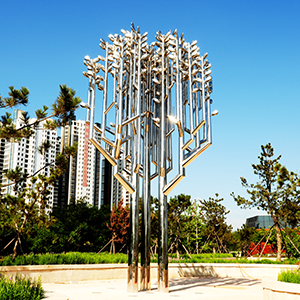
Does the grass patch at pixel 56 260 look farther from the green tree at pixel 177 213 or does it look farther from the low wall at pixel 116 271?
the green tree at pixel 177 213

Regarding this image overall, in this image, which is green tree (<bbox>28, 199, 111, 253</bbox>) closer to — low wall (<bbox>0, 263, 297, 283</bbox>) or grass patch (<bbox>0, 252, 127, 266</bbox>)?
grass patch (<bbox>0, 252, 127, 266</bbox>)

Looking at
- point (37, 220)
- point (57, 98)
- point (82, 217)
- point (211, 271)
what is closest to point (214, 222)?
point (82, 217)

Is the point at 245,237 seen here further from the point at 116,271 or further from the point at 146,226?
the point at 146,226

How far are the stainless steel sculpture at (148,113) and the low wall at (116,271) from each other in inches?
108

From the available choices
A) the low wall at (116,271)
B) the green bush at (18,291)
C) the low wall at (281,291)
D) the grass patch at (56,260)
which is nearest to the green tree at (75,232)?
the grass patch at (56,260)

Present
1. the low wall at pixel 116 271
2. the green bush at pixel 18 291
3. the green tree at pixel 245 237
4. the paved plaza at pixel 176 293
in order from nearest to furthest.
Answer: the green bush at pixel 18 291 < the paved plaza at pixel 176 293 < the low wall at pixel 116 271 < the green tree at pixel 245 237

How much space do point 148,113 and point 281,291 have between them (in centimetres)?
436

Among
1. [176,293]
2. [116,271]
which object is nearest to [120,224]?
[116,271]

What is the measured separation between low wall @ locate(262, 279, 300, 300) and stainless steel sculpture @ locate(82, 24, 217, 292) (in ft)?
6.93

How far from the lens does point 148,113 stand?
743 cm

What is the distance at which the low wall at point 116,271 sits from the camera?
8234 mm

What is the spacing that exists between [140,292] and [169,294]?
1.92 feet

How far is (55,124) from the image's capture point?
9.20m

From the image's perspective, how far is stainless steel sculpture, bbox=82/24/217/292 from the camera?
6.65 m
